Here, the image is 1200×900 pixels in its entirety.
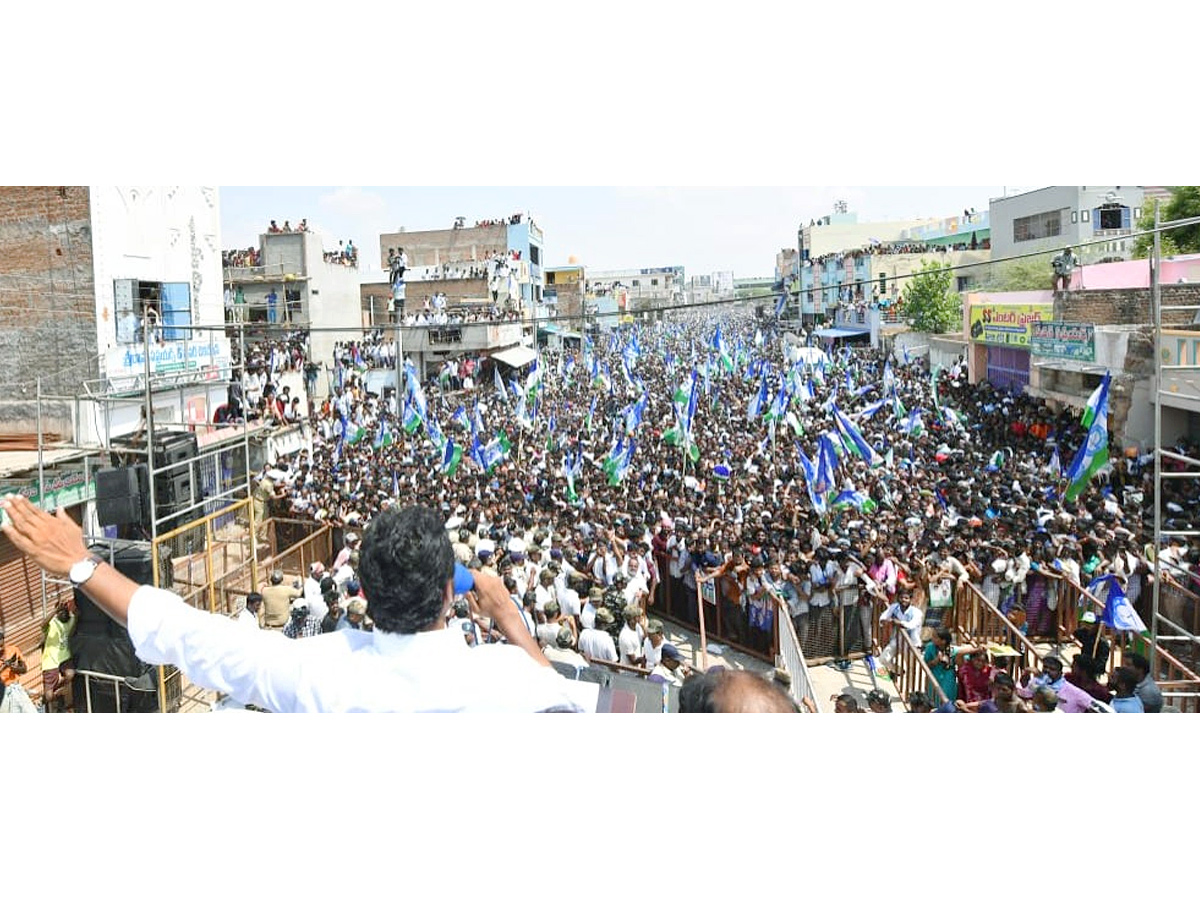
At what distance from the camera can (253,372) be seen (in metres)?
21.5

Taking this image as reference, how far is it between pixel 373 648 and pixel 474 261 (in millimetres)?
50327

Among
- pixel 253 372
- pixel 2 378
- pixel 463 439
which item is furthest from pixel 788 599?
pixel 253 372

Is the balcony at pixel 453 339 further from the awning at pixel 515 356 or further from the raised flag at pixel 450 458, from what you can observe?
the raised flag at pixel 450 458

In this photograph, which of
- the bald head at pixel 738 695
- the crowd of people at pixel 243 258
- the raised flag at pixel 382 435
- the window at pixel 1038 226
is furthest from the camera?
the window at pixel 1038 226

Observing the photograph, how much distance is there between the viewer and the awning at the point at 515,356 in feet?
127

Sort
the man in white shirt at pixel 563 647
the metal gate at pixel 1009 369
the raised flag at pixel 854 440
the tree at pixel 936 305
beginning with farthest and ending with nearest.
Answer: the tree at pixel 936 305
the metal gate at pixel 1009 369
the raised flag at pixel 854 440
the man in white shirt at pixel 563 647

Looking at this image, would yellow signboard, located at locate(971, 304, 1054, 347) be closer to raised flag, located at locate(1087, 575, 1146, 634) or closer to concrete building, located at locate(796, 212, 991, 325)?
concrete building, located at locate(796, 212, 991, 325)

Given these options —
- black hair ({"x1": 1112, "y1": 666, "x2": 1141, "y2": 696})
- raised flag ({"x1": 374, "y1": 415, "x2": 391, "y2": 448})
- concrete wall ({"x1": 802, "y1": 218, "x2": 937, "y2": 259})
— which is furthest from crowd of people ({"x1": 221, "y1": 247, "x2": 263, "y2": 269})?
concrete wall ({"x1": 802, "y1": 218, "x2": 937, "y2": 259})

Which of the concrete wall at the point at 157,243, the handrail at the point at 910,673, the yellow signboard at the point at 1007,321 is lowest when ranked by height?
the handrail at the point at 910,673

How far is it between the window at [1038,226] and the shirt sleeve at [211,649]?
3709cm

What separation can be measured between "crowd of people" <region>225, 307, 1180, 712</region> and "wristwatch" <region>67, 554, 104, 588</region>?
3.85 meters

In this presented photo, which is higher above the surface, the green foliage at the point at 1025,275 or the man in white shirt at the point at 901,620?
the green foliage at the point at 1025,275

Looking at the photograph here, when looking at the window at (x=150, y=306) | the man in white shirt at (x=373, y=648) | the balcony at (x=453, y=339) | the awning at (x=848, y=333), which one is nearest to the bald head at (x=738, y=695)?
the man in white shirt at (x=373, y=648)

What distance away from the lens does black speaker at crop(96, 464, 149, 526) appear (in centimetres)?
780
